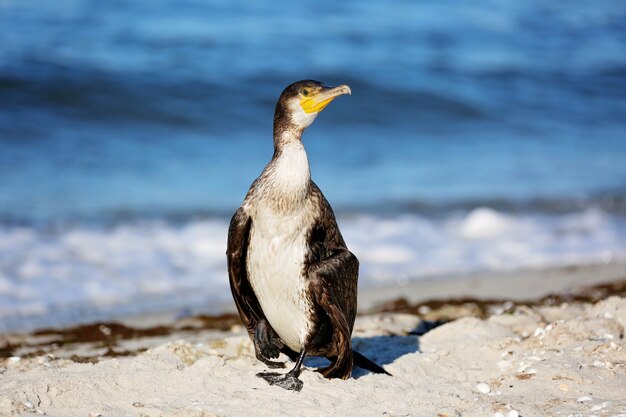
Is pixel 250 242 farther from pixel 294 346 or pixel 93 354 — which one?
pixel 93 354

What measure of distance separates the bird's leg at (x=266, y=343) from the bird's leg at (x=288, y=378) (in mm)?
230

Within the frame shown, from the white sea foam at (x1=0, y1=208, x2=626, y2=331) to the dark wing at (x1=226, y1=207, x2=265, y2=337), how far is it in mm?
3221

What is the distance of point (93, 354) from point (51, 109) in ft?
34.1

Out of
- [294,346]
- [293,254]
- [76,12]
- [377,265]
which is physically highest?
[76,12]

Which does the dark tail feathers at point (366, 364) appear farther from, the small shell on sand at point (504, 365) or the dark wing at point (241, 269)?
the small shell on sand at point (504, 365)

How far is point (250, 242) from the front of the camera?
592 cm

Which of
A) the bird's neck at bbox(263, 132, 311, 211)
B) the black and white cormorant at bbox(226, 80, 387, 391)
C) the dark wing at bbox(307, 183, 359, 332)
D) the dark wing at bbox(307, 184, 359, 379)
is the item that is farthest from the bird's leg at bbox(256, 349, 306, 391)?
the bird's neck at bbox(263, 132, 311, 211)

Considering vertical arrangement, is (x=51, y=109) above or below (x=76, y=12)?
below

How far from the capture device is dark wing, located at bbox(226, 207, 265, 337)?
5906 mm

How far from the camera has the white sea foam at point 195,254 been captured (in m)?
9.60

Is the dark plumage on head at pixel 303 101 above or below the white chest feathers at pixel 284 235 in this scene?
above

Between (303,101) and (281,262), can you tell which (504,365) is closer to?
(281,262)

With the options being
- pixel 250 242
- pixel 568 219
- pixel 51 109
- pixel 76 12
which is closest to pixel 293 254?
pixel 250 242

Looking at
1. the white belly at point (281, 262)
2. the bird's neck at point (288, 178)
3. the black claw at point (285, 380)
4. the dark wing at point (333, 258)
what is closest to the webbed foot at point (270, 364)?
the black claw at point (285, 380)
